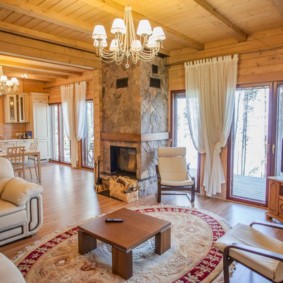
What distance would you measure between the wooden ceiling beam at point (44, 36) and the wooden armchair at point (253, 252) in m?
3.88

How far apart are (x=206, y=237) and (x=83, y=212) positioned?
1.96m

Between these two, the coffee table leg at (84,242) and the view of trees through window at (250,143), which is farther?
the view of trees through window at (250,143)

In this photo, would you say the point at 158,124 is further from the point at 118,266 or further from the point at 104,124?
the point at 118,266

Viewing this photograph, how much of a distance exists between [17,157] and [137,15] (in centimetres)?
434

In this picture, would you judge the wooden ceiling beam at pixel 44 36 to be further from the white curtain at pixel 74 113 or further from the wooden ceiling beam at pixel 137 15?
the white curtain at pixel 74 113

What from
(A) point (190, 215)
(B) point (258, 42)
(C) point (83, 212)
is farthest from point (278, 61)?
(C) point (83, 212)

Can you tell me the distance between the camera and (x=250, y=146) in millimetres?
4438

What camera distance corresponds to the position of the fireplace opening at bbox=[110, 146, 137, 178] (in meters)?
5.23

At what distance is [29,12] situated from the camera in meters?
3.03

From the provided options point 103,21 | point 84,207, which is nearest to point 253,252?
point 84,207

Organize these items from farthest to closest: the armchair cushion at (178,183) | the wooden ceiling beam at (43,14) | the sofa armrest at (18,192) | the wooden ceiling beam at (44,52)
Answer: the armchair cushion at (178,183) → the wooden ceiling beam at (44,52) → the sofa armrest at (18,192) → the wooden ceiling beam at (43,14)

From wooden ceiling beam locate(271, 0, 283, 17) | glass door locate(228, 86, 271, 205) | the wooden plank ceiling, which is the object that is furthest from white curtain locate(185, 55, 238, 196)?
wooden ceiling beam locate(271, 0, 283, 17)

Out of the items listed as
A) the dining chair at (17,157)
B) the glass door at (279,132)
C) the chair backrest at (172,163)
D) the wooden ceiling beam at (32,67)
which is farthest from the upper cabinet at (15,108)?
the glass door at (279,132)

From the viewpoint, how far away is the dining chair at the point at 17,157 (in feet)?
18.4
